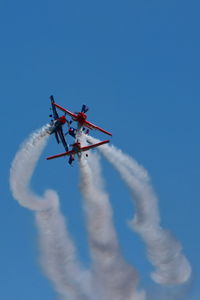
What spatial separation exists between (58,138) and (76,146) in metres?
3.50

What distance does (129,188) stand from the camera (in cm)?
4812

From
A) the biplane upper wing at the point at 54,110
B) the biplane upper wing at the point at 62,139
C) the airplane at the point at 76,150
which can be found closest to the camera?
the airplane at the point at 76,150

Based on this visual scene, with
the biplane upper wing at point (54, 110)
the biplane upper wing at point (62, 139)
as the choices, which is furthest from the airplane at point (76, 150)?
the biplane upper wing at point (54, 110)

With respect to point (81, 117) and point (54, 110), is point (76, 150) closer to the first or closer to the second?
point (81, 117)

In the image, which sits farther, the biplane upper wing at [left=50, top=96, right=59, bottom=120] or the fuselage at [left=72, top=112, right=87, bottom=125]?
the biplane upper wing at [left=50, top=96, right=59, bottom=120]

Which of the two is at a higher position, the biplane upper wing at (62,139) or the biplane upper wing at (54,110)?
the biplane upper wing at (54,110)

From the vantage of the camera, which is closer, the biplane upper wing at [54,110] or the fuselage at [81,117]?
the fuselage at [81,117]

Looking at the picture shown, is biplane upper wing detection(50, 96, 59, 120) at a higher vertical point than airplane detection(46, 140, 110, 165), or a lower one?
higher

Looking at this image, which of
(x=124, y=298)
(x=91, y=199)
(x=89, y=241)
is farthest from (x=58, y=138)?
(x=124, y=298)

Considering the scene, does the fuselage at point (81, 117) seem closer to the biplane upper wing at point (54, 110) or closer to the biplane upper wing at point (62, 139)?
the biplane upper wing at point (62, 139)

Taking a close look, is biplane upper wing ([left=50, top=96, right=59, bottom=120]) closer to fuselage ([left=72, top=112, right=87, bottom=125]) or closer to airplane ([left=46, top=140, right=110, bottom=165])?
fuselage ([left=72, top=112, right=87, bottom=125])

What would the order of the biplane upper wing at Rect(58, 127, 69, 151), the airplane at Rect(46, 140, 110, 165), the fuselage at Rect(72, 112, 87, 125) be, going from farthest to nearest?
the fuselage at Rect(72, 112, 87, 125), the biplane upper wing at Rect(58, 127, 69, 151), the airplane at Rect(46, 140, 110, 165)

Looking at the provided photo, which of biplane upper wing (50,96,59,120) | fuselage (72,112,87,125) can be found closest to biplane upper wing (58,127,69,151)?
biplane upper wing (50,96,59,120)

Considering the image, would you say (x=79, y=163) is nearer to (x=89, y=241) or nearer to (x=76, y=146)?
(x=76, y=146)
